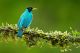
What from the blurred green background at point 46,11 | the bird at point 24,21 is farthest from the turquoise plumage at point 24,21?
the blurred green background at point 46,11

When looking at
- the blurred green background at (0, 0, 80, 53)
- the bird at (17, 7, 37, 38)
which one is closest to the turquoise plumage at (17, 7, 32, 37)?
the bird at (17, 7, 37, 38)

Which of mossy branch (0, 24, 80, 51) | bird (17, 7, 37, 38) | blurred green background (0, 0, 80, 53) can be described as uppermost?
blurred green background (0, 0, 80, 53)

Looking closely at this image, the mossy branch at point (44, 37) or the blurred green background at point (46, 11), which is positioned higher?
the blurred green background at point (46, 11)

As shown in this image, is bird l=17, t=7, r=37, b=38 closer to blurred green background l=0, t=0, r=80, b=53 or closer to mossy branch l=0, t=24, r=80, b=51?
mossy branch l=0, t=24, r=80, b=51

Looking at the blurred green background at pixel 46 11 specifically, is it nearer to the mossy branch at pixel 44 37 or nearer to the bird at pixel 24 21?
the bird at pixel 24 21

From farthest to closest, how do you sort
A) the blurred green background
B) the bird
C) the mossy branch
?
1. the blurred green background
2. the mossy branch
3. the bird

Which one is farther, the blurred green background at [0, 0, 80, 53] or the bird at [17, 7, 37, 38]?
the blurred green background at [0, 0, 80, 53]

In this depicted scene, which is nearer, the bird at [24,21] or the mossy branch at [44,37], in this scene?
the bird at [24,21]

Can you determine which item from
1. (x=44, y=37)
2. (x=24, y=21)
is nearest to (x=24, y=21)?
(x=24, y=21)

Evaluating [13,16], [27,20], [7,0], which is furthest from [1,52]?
[27,20]
